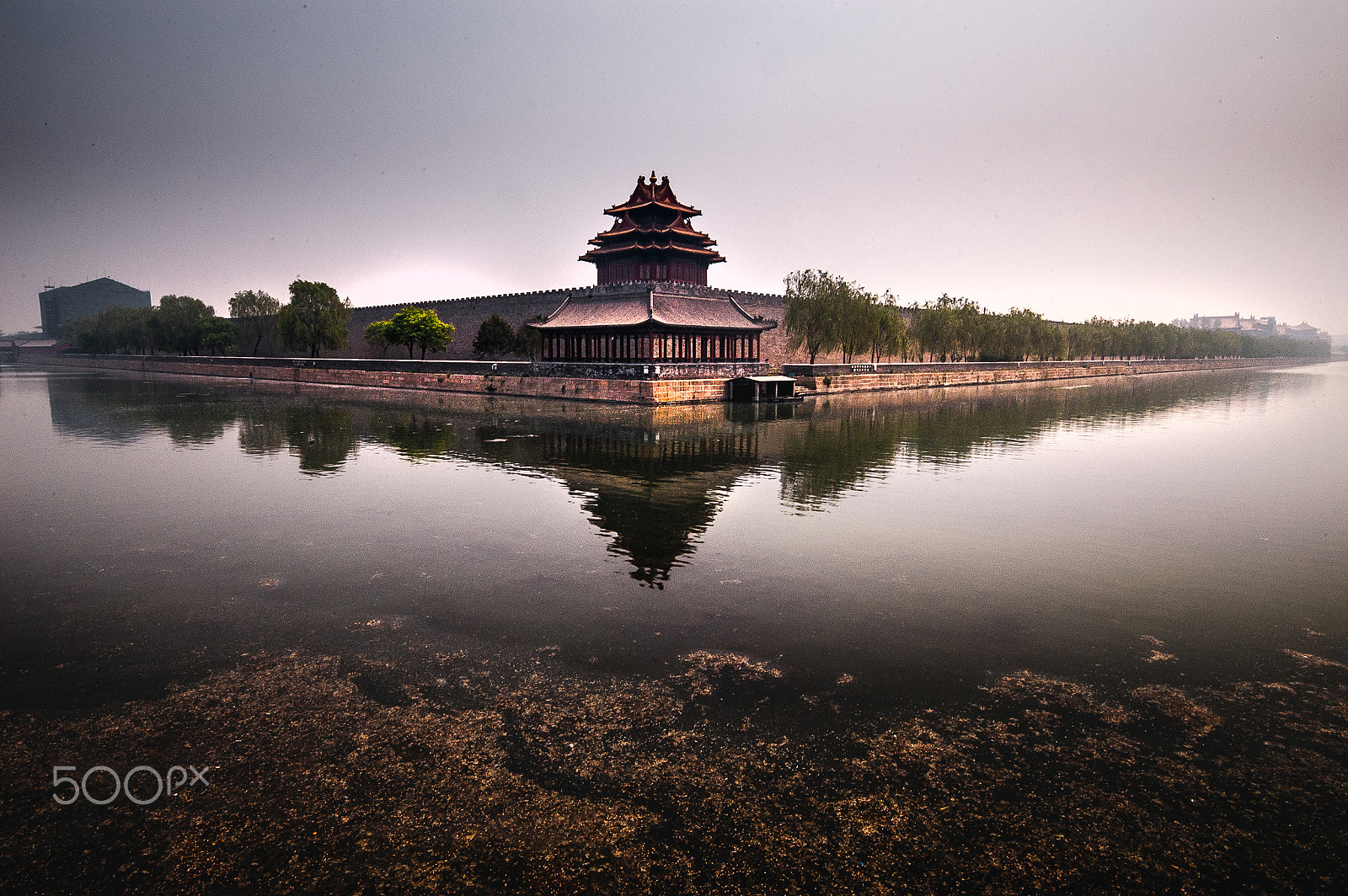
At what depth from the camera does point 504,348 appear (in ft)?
189

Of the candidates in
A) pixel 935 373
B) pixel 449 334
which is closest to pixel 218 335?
pixel 449 334

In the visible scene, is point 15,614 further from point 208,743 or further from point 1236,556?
point 1236,556

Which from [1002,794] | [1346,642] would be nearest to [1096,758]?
[1002,794]

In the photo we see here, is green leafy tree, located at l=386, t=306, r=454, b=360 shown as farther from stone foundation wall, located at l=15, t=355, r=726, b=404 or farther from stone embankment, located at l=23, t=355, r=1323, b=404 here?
stone foundation wall, located at l=15, t=355, r=726, b=404

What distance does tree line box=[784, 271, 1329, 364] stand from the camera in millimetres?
57125

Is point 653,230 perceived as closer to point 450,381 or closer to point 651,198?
point 651,198

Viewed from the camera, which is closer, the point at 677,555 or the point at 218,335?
the point at 677,555

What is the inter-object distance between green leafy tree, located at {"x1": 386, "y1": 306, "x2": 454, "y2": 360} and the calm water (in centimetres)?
3470

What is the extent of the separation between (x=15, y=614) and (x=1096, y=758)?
11677mm

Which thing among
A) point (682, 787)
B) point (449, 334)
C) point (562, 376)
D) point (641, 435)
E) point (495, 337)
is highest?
point (449, 334)

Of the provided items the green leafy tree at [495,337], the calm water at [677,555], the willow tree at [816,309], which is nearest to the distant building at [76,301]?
the green leafy tree at [495,337]

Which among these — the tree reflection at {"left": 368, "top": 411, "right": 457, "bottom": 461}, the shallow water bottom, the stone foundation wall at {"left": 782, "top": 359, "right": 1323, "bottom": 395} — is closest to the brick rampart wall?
the stone foundation wall at {"left": 782, "top": 359, "right": 1323, "bottom": 395}

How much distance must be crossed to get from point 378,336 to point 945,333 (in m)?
54.4

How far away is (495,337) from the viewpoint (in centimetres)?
5672
